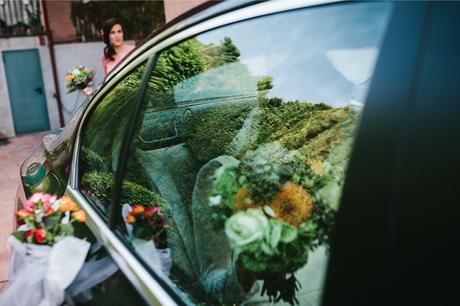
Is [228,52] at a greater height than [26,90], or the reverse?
[228,52]

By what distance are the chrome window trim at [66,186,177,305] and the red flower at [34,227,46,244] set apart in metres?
0.20

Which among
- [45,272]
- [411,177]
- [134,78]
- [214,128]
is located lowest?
[45,272]

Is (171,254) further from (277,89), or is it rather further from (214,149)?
(277,89)

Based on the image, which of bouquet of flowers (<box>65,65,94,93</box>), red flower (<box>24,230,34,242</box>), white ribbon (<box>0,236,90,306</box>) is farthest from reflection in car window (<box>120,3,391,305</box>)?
bouquet of flowers (<box>65,65,94,93</box>)

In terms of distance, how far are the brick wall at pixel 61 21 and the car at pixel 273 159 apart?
347 inches

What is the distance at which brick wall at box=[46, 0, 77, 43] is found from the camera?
1041 centimetres

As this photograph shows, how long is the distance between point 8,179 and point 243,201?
6.25m

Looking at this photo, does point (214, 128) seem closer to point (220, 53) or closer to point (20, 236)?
point (220, 53)

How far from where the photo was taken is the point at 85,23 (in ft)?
36.3

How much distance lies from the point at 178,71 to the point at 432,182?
4.27 feet

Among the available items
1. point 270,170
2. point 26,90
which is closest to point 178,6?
point 26,90

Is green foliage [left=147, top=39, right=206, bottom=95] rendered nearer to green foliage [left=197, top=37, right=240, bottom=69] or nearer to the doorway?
green foliage [left=197, top=37, right=240, bottom=69]

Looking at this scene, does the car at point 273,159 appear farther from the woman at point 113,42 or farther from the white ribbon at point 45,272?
the woman at point 113,42

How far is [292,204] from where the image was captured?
1.44 meters
